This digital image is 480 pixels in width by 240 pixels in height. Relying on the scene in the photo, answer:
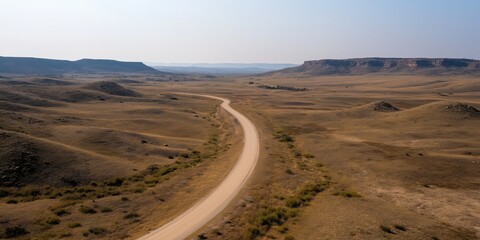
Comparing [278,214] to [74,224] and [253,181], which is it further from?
[74,224]

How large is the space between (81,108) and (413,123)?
79.4 metres

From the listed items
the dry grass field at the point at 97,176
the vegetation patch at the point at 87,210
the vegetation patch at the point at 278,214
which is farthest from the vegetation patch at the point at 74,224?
the vegetation patch at the point at 278,214

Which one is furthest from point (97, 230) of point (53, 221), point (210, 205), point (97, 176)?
point (97, 176)

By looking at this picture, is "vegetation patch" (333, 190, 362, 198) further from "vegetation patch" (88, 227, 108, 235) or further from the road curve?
"vegetation patch" (88, 227, 108, 235)

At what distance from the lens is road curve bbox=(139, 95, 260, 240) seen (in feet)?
77.4

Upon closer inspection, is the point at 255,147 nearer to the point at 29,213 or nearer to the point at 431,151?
the point at 431,151

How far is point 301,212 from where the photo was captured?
27984 millimetres

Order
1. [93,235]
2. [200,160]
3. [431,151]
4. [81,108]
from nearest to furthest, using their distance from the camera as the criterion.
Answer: [93,235], [200,160], [431,151], [81,108]

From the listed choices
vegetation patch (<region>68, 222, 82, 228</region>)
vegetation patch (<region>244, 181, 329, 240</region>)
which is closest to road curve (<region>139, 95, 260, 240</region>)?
vegetation patch (<region>244, 181, 329, 240</region>)

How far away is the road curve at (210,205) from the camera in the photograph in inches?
929

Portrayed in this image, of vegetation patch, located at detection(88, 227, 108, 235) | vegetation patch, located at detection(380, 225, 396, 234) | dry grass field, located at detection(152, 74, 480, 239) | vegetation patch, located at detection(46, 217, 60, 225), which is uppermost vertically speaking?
vegetation patch, located at detection(380, 225, 396, 234)

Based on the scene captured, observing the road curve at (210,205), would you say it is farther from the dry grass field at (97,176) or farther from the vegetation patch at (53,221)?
the vegetation patch at (53,221)

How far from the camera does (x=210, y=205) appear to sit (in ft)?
94.5

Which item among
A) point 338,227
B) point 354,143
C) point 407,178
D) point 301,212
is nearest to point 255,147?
point 354,143
